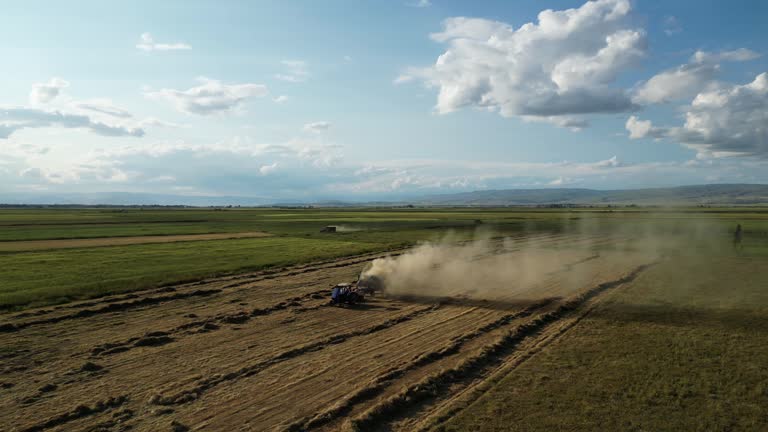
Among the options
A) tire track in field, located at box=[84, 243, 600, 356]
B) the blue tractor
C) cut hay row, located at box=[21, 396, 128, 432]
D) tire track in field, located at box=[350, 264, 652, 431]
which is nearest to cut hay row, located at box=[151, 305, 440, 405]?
cut hay row, located at box=[21, 396, 128, 432]

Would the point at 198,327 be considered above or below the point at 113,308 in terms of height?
below

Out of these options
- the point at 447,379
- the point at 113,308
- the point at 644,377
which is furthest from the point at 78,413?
the point at 644,377

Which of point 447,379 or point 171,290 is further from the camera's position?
point 171,290

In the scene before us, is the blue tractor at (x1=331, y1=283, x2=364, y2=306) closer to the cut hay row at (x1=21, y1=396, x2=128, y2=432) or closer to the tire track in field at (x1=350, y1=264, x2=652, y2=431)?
the tire track in field at (x1=350, y1=264, x2=652, y2=431)

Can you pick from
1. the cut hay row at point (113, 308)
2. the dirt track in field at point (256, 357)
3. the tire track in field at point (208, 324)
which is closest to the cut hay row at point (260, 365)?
the dirt track in field at point (256, 357)

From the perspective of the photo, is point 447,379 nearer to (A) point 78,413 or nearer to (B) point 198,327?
(A) point 78,413

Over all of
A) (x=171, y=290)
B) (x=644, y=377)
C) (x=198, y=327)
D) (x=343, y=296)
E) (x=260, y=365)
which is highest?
(x=343, y=296)
